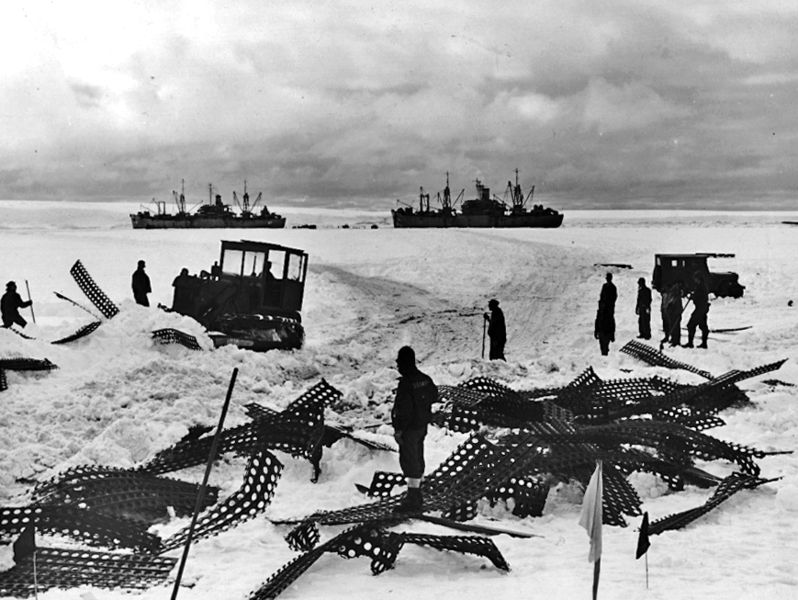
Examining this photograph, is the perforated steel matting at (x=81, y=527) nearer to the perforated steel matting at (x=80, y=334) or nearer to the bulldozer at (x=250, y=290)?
the perforated steel matting at (x=80, y=334)

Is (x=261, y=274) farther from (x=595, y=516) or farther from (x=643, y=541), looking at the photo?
(x=595, y=516)

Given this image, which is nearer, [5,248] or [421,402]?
[421,402]

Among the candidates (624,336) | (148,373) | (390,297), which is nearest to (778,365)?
(624,336)

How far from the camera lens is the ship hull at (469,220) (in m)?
76.2

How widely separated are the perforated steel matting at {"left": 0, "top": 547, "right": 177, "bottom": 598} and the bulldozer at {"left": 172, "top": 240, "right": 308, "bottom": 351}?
9.01 metres

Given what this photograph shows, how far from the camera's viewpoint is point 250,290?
15.1m

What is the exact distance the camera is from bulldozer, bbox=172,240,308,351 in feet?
46.9

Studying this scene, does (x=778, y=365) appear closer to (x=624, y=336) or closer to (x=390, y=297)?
(x=624, y=336)

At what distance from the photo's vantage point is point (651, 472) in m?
6.62

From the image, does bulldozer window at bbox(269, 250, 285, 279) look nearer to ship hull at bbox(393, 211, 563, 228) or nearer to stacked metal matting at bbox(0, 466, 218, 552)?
stacked metal matting at bbox(0, 466, 218, 552)

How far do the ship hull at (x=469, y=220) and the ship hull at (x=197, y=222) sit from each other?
15.5m

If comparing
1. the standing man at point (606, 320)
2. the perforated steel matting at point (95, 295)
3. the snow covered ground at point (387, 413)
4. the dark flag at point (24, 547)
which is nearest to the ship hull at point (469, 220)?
the snow covered ground at point (387, 413)

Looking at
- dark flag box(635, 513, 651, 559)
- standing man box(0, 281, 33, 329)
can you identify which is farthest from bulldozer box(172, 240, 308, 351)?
dark flag box(635, 513, 651, 559)

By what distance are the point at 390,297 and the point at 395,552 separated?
65.8ft
